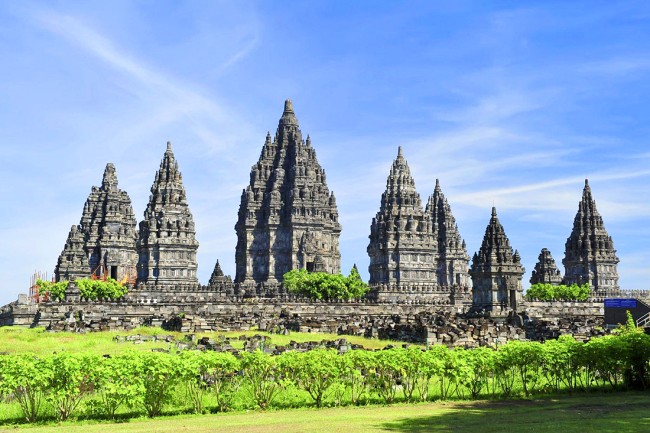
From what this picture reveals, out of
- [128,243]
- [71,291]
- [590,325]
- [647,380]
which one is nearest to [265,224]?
[128,243]

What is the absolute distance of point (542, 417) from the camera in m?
19.8

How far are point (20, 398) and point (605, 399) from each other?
1721 cm

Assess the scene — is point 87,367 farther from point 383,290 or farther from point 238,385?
point 383,290

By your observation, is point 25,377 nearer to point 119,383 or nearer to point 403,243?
point 119,383

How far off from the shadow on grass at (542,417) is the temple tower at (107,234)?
276 ft

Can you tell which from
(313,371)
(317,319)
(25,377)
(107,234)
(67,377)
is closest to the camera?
(25,377)

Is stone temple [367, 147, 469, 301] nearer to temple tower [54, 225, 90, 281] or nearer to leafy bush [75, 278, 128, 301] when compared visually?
leafy bush [75, 278, 128, 301]

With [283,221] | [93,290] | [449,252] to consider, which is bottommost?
[93,290]

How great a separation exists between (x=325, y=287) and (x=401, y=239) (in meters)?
21.6

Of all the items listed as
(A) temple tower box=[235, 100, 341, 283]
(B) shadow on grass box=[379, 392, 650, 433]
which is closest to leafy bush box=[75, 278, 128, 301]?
(A) temple tower box=[235, 100, 341, 283]

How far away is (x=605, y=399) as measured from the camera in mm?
23391

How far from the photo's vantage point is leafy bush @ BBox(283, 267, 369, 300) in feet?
298

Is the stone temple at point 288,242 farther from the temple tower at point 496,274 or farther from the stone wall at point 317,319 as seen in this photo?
the temple tower at point 496,274

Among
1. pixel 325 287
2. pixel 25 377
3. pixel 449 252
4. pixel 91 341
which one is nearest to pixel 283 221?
pixel 325 287
